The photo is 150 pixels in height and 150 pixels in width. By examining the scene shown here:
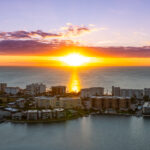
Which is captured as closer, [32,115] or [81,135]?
[81,135]

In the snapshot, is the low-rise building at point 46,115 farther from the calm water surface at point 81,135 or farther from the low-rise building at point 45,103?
the low-rise building at point 45,103

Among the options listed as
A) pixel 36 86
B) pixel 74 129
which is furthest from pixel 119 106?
pixel 36 86

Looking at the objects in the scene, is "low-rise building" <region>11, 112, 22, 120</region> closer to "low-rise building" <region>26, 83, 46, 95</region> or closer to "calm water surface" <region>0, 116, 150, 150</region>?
Answer: "calm water surface" <region>0, 116, 150, 150</region>

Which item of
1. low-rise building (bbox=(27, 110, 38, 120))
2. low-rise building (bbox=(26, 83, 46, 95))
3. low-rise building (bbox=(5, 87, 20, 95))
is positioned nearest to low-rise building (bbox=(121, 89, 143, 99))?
low-rise building (bbox=(26, 83, 46, 95))

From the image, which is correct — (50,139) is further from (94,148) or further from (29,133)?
(94,148)

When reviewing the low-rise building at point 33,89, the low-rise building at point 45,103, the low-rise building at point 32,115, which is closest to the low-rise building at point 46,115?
the low-rise building at point 32,115

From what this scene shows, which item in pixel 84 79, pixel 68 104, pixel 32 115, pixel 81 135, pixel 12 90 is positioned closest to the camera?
pixel 81 135

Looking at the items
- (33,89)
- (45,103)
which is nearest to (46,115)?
(45,103)

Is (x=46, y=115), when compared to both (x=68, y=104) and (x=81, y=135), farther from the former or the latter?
(x=81, y=135)
